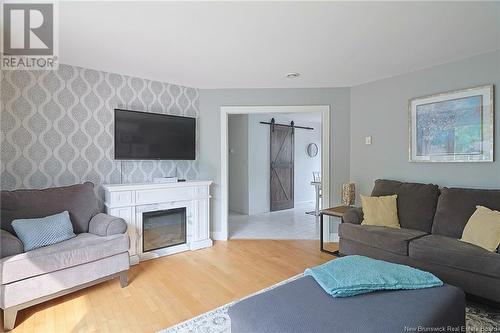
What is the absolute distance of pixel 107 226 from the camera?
2.61m

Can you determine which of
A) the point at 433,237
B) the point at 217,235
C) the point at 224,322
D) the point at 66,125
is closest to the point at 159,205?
the point at 217,235

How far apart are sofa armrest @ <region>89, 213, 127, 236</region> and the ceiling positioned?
1.69 metres

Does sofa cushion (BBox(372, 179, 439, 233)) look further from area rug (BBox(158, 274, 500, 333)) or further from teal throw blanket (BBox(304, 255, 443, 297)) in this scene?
teal throw blanket (BBox(304, 255, 443, 297))

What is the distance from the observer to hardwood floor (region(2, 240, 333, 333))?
204cm

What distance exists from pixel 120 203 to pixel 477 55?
4183 mm

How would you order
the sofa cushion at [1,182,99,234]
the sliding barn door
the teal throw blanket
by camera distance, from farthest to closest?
the sliding barn door → the sofa cushion at [1,182,99,234] → the teal throw blanket

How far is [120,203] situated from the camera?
3.09m

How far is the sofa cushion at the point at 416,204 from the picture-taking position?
2.90 meters

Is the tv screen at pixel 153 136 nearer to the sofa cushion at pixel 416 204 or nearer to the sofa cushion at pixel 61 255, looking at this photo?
the sofa cushion at pixel 61 255

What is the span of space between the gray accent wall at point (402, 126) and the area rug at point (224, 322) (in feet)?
4.30

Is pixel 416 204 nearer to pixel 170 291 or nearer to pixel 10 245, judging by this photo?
pixel 170 291

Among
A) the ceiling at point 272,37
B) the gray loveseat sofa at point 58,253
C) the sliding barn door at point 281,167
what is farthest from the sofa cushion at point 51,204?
the sliding barn door at point 281,167

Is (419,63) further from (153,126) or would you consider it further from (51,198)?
(51,198)

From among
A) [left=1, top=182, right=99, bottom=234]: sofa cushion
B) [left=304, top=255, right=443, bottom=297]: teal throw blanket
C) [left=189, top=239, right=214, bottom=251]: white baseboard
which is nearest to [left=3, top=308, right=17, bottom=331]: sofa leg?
[left=1, top=182, right=99, bottom=234]: sofa cushion
